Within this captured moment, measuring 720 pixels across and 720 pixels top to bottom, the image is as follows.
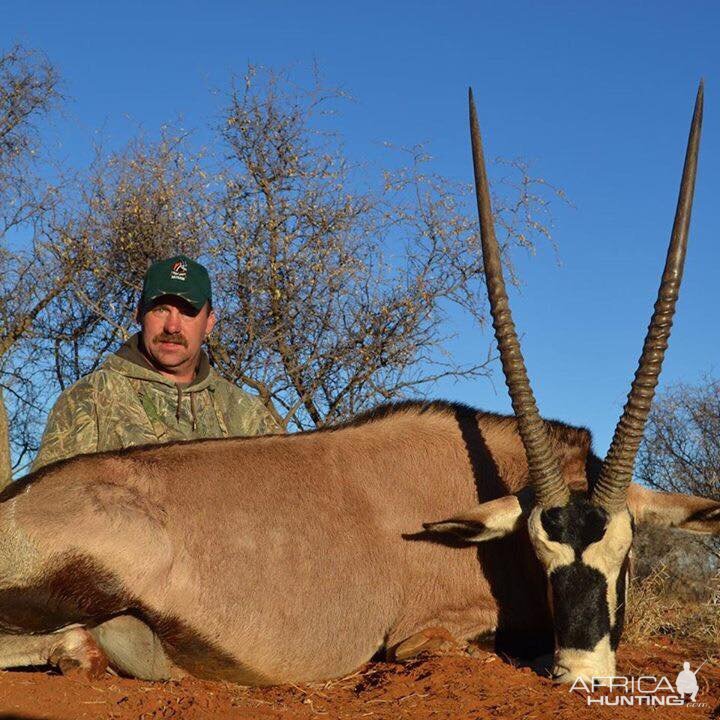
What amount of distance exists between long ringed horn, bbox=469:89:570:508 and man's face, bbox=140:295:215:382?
7.10 feet

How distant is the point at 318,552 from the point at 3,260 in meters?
8.04

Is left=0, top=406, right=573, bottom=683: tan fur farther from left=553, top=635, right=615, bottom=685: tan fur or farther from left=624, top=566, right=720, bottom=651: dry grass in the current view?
left=624, top=566, right=720, bottom=651: dry grass

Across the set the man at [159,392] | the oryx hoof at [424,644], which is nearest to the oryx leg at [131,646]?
the oryx hoof at [424,644]

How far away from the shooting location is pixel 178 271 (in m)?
6.41

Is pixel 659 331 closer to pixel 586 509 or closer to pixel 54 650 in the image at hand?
pixel 586 509

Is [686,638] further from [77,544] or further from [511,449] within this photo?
[77,544]

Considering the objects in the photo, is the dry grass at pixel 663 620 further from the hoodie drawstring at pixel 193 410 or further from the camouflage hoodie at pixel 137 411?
the hoodie drawstring at pixel 193 410

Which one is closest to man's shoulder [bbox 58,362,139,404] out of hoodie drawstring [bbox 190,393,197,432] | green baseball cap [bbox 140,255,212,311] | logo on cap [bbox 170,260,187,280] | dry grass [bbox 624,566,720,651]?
hoodie drawstring [bbox 190,393,197,432]

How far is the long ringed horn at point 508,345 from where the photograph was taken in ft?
15.9

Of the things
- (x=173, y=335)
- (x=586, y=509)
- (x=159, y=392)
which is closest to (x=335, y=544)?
(x=586, y=509)

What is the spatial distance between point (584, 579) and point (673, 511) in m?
0.82

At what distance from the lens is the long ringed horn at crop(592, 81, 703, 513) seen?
4777mm

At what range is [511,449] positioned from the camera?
17.9 ft

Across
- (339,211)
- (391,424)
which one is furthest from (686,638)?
(339,211)
